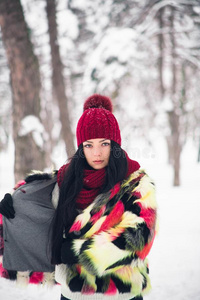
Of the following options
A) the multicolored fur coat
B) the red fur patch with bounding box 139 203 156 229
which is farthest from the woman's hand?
the red fur patch with bounding box 139 203 156 229

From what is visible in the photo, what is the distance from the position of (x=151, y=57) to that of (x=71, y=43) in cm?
294

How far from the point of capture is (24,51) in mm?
3975

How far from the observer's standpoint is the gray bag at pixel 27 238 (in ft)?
5.76

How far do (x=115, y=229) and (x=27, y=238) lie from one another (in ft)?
2.33

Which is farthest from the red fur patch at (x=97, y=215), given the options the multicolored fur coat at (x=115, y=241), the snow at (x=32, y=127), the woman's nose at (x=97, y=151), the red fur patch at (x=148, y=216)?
the snow at (x=32, y=127)

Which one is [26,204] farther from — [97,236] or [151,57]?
[151,57]

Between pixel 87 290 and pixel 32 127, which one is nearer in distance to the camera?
pixel 87 290

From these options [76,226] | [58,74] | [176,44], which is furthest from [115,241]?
[176,44]

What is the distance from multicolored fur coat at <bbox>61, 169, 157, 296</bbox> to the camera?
1472mm

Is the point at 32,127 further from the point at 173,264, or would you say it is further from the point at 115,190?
the point at 173,264

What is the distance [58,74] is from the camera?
6.76 meters

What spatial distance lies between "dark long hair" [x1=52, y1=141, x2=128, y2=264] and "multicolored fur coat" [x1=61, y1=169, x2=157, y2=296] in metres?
0.07

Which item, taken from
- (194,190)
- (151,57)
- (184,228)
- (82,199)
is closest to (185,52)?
(151,57)

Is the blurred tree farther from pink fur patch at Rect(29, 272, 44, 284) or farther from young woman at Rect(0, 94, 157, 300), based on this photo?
pink fur patch at Rect(29, 272, 44, 284)
